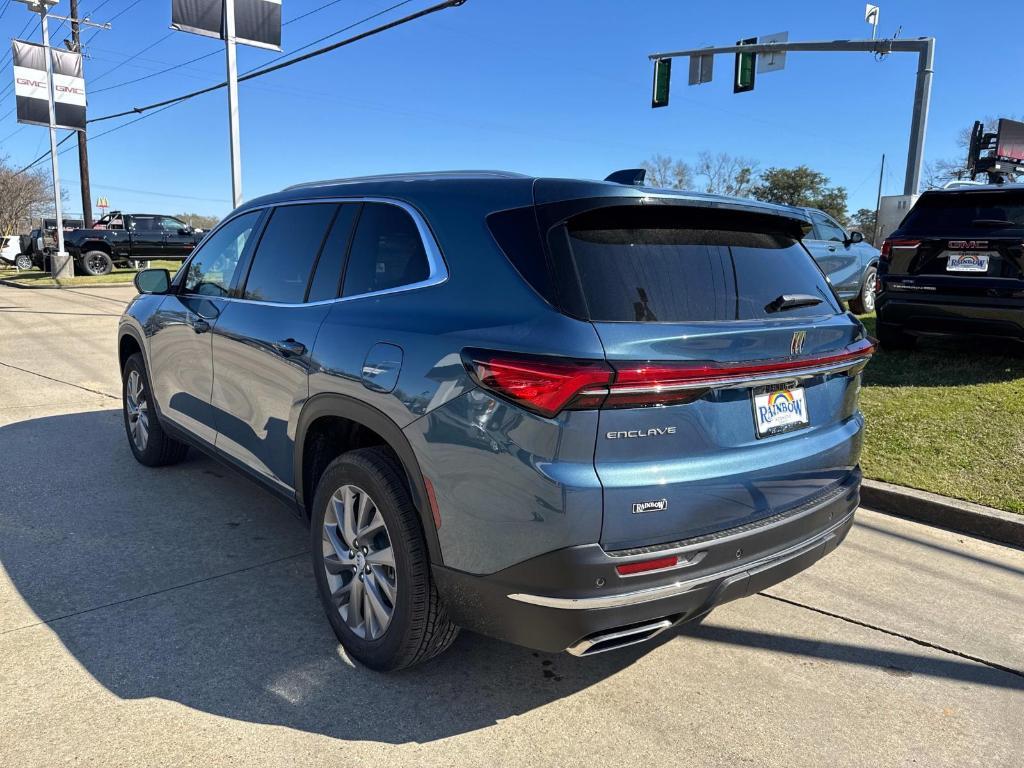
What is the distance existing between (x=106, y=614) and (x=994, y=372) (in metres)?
7.65

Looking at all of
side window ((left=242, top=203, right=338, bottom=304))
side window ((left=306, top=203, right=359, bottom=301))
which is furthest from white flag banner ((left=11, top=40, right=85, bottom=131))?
side window ((left=306, top=203, right=359, bottom=301))

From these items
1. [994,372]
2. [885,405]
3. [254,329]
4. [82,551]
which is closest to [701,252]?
[254,329]

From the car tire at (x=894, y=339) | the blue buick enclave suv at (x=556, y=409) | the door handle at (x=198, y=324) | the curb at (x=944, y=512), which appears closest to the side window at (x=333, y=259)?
the blue buick enclave suv at (x=556, y=409)

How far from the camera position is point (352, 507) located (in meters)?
2.93

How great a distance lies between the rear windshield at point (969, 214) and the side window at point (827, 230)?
12.8 feet

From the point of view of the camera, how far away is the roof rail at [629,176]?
282 centimetres

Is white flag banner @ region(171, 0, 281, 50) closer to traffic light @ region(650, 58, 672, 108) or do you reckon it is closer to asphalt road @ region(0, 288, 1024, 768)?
traffic light @ region(650, 58, 672, 108)

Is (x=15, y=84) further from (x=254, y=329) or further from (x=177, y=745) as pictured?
(x=177, y=745)

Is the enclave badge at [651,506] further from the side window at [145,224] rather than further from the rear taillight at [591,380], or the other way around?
the side window at [145,224]

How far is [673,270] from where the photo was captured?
2521 millimetres

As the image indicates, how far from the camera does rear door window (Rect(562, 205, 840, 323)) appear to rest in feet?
7.72

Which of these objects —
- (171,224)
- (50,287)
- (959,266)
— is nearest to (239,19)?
(959,266)

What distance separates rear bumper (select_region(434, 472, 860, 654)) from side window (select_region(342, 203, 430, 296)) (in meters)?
1.10

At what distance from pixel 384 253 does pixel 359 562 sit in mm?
1205
